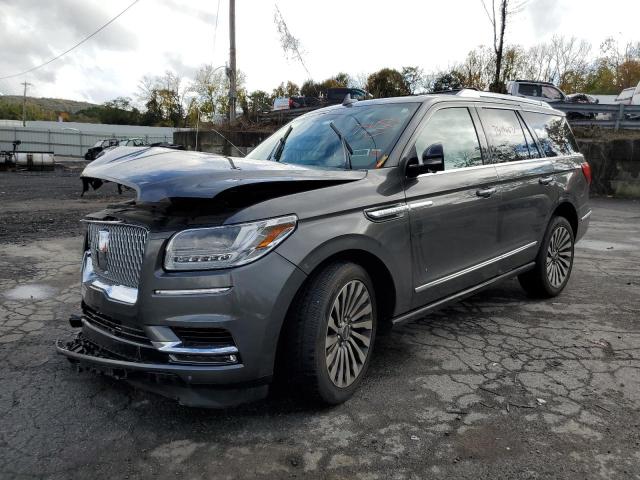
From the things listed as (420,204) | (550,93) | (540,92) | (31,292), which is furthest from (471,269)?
(550,93)

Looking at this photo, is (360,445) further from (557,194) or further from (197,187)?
(557,194)

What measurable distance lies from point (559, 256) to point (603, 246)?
3.47m

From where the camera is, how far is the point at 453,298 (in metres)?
3.79

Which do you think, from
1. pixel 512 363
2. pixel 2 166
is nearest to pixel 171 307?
pixel 512 363

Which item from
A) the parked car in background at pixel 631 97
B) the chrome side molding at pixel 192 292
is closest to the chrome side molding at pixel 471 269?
the chrome side molding at pixel 192 292

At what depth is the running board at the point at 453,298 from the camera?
3371 millimetres

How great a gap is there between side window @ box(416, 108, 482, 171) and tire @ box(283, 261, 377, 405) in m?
1.17

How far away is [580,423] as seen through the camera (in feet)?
9.18

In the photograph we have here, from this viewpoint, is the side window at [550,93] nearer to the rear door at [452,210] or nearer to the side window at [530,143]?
the side window at [530,143]

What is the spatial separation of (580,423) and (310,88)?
3145 cm

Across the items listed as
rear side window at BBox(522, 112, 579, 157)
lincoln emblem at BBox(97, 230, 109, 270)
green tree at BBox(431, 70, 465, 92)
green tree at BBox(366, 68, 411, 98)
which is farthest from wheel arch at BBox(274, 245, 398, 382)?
green tree at BBox(366, 68, 411, 98)

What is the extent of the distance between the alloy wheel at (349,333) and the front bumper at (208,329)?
35 cm

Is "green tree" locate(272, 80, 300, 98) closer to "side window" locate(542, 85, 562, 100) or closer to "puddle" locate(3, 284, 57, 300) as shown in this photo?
"side window" locate(542, 85, 562, 100)

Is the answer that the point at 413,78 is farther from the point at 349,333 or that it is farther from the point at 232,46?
the point at 349,333
